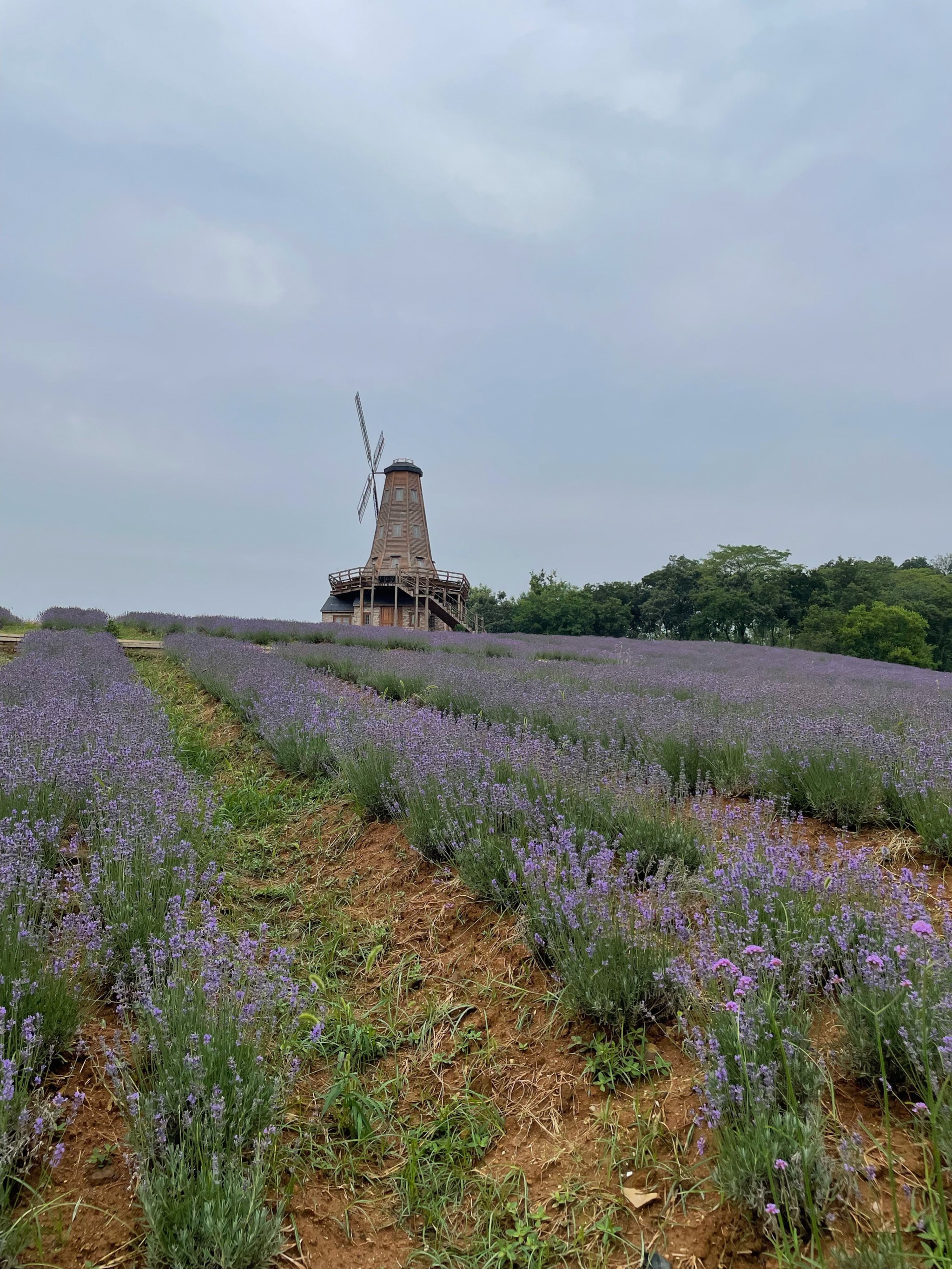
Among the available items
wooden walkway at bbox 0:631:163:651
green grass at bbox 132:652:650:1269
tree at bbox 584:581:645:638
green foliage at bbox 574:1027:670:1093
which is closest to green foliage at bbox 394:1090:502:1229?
green grass at bbox 132:652:650:1269

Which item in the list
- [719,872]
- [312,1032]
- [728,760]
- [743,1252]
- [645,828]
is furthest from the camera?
[728,760]

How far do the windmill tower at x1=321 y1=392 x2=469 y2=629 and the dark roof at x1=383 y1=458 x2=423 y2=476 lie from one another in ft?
0.12

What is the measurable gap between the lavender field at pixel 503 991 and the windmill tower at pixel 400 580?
2599 centimetres

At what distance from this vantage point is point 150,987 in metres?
2.02

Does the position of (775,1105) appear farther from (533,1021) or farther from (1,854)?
(1,854)

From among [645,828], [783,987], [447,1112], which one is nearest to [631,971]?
[783,987]

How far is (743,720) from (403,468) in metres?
33.3

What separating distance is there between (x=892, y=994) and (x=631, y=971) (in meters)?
0.73

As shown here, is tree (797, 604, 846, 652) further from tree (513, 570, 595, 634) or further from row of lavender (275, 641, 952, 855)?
row of lavender (275, 641, 952, 855)

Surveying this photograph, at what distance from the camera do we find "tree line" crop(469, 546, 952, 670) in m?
31.9

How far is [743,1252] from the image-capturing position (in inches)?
58.6

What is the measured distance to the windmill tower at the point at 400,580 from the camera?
103 ft

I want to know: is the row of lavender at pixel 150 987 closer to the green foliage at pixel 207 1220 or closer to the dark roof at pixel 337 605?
the green foliage at pixel 207 1220

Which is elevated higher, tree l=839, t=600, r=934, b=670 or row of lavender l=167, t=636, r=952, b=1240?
tree l=839, t=600, r=934, b=670
